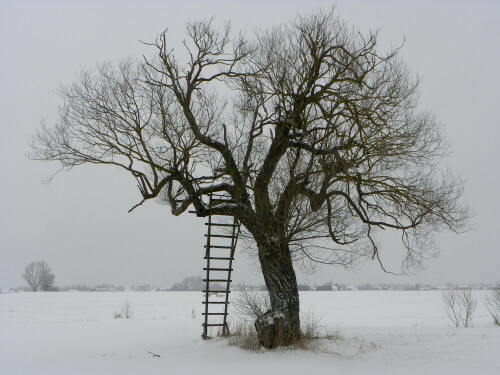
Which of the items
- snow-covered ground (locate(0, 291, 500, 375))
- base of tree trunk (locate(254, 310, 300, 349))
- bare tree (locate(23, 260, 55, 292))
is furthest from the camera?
bare tree (locate(23, 260, 55, 292))

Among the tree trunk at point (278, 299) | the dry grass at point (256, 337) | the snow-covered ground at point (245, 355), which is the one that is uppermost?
the tree trunk at point (278, 299)

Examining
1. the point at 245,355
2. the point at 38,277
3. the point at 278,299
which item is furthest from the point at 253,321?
the point at 38,277

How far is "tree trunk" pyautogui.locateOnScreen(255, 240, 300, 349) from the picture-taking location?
28.8 feet

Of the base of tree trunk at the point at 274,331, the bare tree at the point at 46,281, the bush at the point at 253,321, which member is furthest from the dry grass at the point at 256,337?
the bare tree at the point at 46,281

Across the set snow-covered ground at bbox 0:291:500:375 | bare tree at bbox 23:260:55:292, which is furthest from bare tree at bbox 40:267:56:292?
snow-covered ground at bbox 0:291:500:375

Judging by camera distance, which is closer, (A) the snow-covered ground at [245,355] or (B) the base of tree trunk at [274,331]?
(A) the snow-covered ground at [245,355]

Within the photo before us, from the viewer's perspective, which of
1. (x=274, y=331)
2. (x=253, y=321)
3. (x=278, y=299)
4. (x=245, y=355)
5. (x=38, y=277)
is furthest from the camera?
(x=38, y=277)

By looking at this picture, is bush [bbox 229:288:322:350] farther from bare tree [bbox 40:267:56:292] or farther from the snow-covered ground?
bare tree [bbox 40:267:56:292]

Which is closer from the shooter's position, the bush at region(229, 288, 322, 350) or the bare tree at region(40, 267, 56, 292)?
the bush at region(229, 288, 322, 350)

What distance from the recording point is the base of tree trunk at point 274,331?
28.8ft

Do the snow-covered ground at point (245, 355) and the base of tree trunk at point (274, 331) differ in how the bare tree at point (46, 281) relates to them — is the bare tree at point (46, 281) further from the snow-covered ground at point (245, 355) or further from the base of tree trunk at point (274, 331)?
the base of tree trunk at point (274, 331)

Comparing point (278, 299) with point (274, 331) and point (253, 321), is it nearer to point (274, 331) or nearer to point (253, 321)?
point (274, 331)

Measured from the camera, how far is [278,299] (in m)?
9.12

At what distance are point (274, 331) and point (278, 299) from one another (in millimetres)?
632
